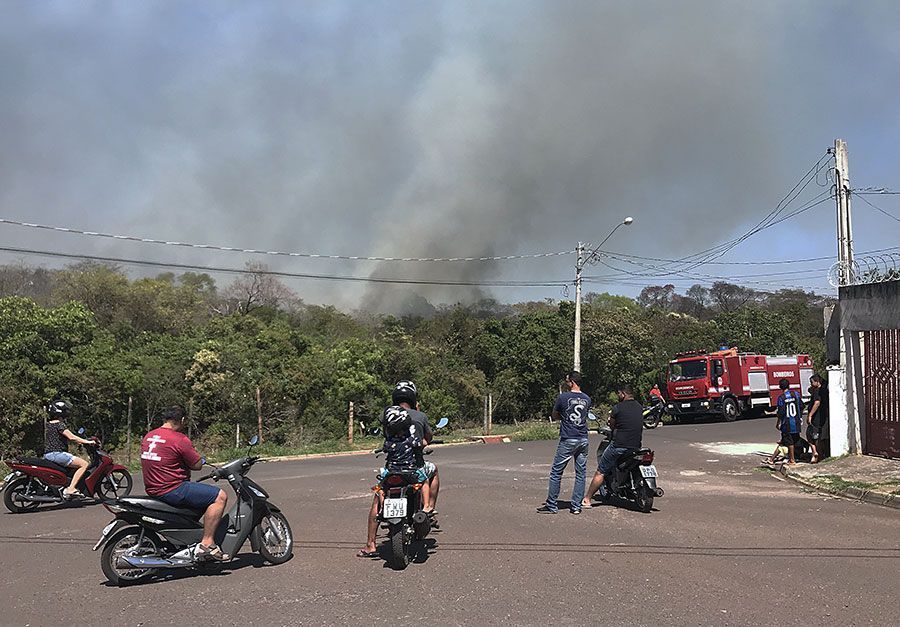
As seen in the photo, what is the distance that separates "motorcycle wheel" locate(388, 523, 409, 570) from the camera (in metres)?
6.63

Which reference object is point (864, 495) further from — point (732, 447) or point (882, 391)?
point (732, 447)

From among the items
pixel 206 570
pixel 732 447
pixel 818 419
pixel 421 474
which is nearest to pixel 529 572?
pixel 421 474

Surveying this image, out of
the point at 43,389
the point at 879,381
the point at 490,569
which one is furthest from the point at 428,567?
the point at 43,389

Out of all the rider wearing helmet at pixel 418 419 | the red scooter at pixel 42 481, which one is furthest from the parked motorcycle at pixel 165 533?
the red scooter at pixel 42 481

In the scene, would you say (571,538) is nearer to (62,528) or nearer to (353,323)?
(62,528)

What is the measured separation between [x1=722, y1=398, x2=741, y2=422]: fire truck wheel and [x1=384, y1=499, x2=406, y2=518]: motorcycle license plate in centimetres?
2647

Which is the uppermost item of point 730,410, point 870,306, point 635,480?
point 870,306

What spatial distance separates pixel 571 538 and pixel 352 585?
2.68 meters

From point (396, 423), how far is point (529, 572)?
176 cm

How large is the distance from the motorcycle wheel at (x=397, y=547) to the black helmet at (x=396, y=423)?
862mm

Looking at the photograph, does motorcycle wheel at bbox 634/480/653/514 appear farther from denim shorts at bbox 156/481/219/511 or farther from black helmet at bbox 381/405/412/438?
denim shorts at bbox 156/481/219/511

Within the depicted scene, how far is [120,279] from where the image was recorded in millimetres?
47438

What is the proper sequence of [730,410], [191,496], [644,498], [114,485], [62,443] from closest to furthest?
[191,496]
[644,498]
[62,443]
[114,485]
[730,410]

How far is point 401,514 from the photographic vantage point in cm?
660
